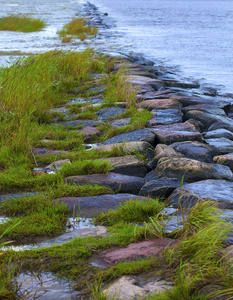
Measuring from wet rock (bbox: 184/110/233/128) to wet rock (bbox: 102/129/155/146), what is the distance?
1371 mm

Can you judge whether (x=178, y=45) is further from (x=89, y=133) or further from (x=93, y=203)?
(x=93, y=203)

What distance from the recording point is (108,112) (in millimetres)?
6125

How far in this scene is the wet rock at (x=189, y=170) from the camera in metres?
3.75

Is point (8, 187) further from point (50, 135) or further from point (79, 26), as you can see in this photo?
point (79, 26)

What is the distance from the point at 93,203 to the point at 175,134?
6.72 ft

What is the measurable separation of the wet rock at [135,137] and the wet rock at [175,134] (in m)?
0.11

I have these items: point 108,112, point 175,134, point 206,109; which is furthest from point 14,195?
point 206,109

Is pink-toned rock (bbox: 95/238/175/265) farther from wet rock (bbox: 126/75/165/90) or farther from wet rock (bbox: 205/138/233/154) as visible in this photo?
wet rock (bbox: 126/75/165/90)

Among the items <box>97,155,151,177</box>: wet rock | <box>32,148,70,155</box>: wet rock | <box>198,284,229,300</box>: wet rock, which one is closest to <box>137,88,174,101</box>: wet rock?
<box>32,148,70,155</box>: wet rock

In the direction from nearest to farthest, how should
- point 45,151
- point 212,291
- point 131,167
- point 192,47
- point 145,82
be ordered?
point 212,291 → point 131,167 → point 45,151 → point 145,82 → point 192,47

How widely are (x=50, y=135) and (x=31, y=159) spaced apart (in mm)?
913

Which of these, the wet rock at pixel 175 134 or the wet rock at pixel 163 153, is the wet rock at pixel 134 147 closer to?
the wet rock at pixel 163 153

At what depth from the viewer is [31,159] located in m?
4.27

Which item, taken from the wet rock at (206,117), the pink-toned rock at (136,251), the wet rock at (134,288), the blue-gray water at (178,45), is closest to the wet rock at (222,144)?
the wet rock at (206,117)
